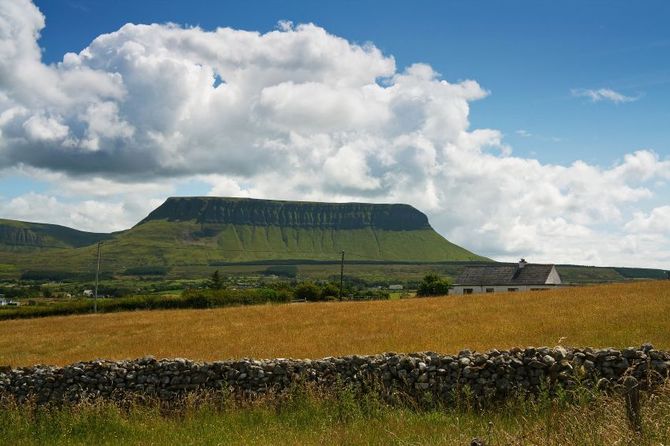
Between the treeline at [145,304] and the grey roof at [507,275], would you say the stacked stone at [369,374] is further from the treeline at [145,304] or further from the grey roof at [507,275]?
the grey roof at [507,275]

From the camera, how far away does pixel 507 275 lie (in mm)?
84875

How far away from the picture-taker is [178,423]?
50.4 feet

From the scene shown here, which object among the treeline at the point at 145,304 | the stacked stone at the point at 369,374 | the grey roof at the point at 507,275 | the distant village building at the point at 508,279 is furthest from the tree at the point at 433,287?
the stacked stone at the point at 369,374

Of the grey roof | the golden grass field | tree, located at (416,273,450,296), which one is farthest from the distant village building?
the golden grass field

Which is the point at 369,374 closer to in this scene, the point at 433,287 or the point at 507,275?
the point at 507,275

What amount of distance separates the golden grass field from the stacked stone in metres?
5.99

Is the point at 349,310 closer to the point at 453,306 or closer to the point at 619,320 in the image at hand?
the point at 453,306

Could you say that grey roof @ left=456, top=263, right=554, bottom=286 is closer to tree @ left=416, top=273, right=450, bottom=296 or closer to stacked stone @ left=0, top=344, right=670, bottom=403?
tree @ left=416, top=273, right=450, bottom=296

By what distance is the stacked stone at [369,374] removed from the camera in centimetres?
1478

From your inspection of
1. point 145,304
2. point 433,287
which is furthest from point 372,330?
point 433,287

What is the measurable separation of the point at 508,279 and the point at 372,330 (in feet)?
183

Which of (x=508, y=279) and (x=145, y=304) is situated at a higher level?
(x=508, y=279)

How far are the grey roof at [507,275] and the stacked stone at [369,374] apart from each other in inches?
2757

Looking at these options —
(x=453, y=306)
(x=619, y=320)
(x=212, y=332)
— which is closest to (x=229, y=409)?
(x=619, y=320)
